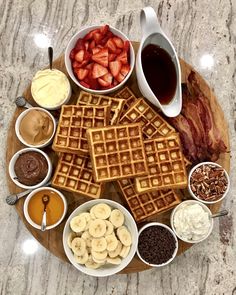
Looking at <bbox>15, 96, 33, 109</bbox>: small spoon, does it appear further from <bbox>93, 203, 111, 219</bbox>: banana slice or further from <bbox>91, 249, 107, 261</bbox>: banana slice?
<bbox>91, 249, 107, 261</bbox>: banana slice

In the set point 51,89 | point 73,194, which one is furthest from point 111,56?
point 73,194

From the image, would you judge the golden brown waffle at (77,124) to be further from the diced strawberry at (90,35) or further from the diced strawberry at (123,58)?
the diced strawberry at (90,35)

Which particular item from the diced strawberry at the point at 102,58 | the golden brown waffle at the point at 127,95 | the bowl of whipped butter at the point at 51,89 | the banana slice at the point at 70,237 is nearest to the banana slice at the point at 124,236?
the banana slice at the point at 70,237

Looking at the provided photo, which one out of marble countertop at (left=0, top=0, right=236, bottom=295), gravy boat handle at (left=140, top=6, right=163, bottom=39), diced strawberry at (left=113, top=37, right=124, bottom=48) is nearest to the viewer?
gravy boat handle at (left=140, top=6, right=163, bottom=39)

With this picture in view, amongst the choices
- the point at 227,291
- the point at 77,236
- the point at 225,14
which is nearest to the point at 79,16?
the point at 225,14

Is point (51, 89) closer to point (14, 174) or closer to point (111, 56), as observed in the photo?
point (111, 56)

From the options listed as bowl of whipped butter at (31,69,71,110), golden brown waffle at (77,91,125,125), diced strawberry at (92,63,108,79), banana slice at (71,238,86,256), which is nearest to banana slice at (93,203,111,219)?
banana slice at (71,238,86,256)
